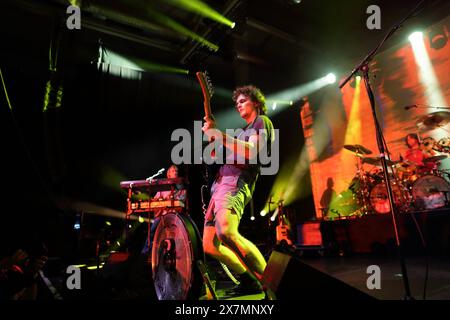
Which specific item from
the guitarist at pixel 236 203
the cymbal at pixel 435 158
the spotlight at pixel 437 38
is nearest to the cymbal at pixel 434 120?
the cymbal at pixel 435 158

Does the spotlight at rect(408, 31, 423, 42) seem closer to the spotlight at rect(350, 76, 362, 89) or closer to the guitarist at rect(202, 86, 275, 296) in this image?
the spotlight at rect(350, 76, 362, 89)

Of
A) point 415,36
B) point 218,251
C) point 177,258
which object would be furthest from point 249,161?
point 415,36

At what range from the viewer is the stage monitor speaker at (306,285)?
1.10 metres

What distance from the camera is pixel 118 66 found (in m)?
6.80

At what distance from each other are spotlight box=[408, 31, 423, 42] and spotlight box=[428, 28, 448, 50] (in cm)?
20

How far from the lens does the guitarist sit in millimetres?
2096

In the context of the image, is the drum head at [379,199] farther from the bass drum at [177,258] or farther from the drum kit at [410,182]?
the bass drum at [177,258]

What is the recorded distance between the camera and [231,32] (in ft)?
19.5

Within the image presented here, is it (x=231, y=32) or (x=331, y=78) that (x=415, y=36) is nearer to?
(x=331, y=78)

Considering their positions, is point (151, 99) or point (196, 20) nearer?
point (196, 20)
